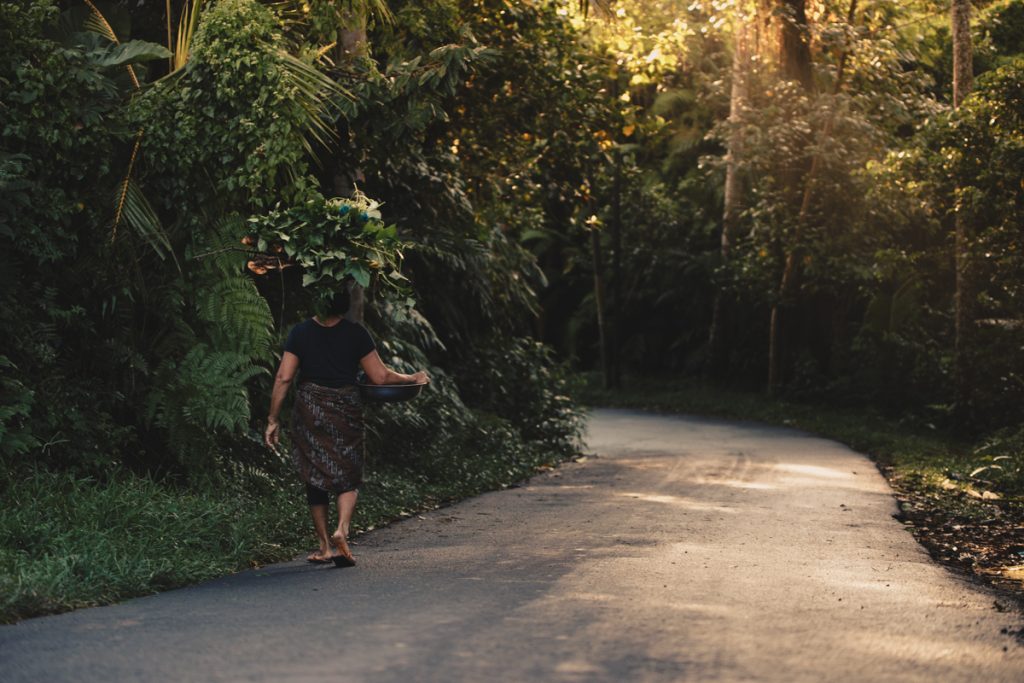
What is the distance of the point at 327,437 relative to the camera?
9672 millimetres

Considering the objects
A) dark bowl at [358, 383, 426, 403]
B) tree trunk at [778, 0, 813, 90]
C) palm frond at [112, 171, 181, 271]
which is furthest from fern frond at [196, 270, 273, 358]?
tree trunk at [778, 0, 813, 90]

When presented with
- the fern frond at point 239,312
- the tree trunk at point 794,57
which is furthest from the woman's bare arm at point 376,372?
the tree trunk at point 794,57

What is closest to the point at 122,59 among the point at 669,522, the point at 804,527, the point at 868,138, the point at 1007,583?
the point at 669,522

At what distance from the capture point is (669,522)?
40.7ft

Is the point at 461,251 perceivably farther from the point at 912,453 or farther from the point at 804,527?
the point at 912,453

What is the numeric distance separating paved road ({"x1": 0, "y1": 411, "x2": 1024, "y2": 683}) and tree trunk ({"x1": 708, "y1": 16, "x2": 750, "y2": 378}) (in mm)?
18055

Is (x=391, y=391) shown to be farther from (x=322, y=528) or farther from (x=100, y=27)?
(x=100, y=27)

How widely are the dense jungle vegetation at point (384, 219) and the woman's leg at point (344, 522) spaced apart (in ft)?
2.24

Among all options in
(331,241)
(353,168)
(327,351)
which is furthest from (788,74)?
(327,351)

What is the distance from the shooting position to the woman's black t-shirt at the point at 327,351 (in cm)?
964

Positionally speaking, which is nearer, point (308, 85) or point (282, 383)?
point (282, 383)

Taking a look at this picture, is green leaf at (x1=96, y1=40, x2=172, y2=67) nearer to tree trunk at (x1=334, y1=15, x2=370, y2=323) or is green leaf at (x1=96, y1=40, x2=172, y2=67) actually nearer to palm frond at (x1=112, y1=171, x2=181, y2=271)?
palm frond at (x1=112, y1=171, x2=181, y2=271)

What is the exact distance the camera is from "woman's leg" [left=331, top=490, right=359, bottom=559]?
945cm

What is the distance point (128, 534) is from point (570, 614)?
3189 millimetres
